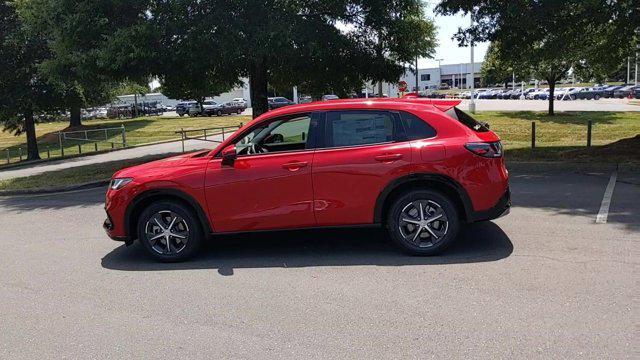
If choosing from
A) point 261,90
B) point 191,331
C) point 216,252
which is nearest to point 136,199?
point 216,252

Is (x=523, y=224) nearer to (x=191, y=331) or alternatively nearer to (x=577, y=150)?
(x=191, y=331)

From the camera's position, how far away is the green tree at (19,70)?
21.1m

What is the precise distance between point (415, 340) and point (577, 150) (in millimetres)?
11478

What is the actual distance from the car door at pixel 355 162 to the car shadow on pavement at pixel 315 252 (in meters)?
0.44

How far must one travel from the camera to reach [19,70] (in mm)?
21625

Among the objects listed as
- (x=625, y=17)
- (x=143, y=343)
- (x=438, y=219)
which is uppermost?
(x=625, y=17)

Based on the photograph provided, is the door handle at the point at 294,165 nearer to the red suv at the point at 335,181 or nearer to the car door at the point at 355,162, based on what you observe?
the red suv at the point at 335,181

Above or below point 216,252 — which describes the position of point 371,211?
above

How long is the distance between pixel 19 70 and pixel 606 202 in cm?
2105

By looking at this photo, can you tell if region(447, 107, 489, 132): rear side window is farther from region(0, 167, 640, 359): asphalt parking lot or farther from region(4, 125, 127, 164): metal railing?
region(4, 125, 127, 164): metal railing

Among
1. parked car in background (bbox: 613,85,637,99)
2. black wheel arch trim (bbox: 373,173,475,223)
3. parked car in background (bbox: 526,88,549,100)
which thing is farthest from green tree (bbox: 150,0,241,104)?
parked car in background (bbox: 526,88,549,100)

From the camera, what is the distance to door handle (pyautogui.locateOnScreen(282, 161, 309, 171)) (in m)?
5.86

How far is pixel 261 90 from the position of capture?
1631cm

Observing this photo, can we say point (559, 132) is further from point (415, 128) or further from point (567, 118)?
point (415, 128)
